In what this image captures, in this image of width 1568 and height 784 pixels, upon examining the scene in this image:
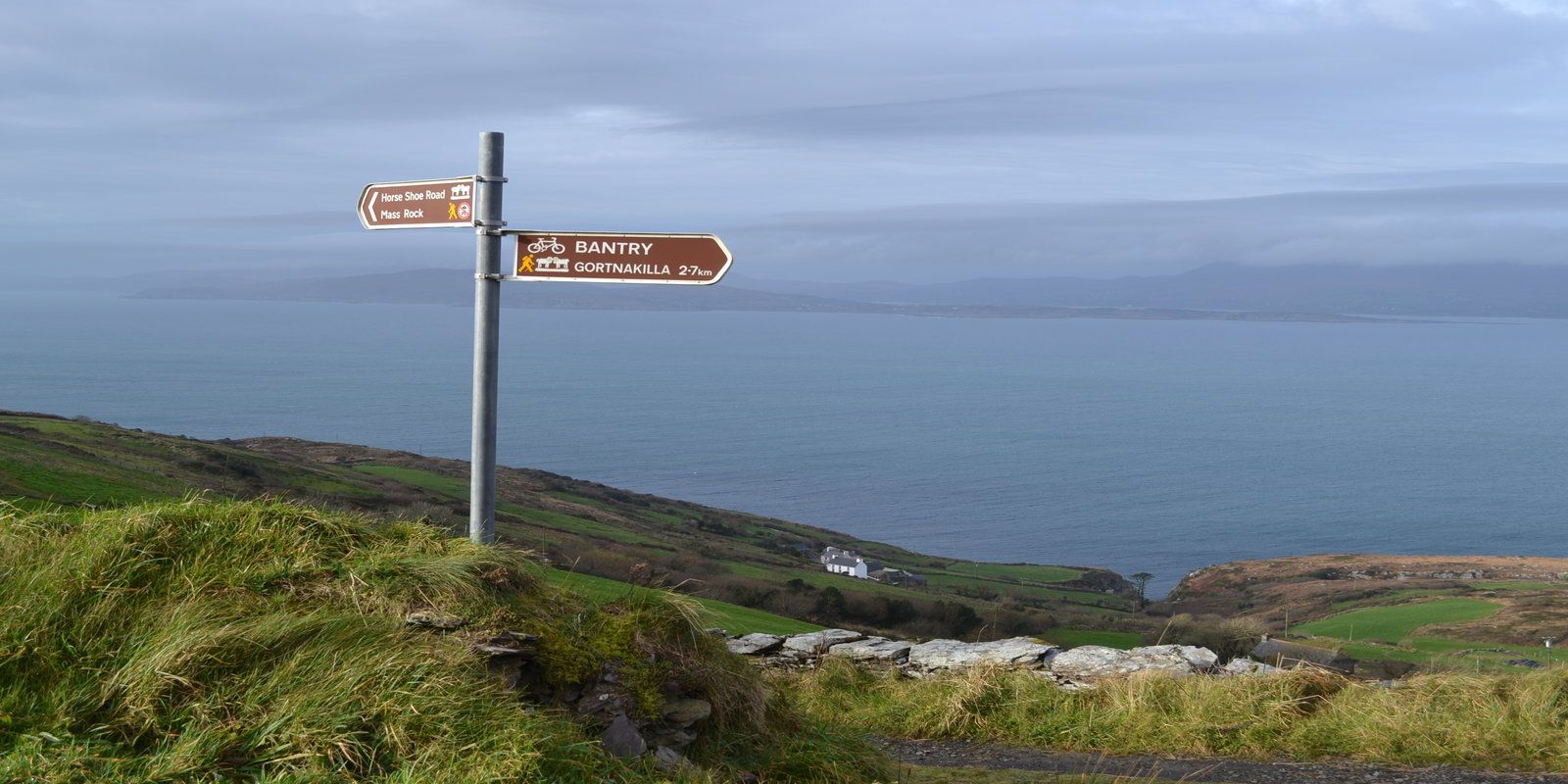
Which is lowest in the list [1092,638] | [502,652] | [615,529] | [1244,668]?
[615,529]

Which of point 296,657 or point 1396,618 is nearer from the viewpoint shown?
point 296,657

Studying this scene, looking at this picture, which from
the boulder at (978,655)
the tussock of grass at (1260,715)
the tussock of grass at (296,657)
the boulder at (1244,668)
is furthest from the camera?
the boulder at (978,655)

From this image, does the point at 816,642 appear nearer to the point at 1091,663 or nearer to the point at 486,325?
the point at 1091,663

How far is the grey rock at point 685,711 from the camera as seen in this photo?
5359mm

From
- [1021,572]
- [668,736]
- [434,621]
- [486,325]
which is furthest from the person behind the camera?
[1021,572]

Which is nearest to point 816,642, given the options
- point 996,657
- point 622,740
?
point 996,657

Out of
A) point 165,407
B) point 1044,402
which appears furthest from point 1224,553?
point 165,407

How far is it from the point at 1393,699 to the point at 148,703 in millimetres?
6940

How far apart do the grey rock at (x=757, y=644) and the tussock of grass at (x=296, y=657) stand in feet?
12.8

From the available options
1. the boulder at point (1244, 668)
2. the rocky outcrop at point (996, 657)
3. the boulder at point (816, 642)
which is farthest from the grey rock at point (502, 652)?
the boulder at point (1244, 668)

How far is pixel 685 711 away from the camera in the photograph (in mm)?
5398

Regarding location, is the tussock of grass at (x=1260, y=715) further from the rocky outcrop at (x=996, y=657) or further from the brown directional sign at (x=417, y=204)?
the brown directional sign at (x=417, y=204)

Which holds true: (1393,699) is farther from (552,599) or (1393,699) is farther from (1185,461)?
(1185,461)

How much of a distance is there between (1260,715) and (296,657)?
5.73 m
